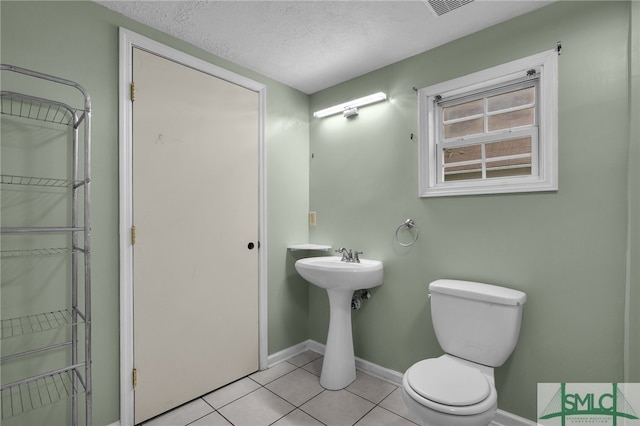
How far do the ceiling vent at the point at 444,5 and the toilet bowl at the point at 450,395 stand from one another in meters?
1.86

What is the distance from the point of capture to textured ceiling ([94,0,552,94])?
1.68m

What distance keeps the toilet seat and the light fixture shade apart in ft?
5.75

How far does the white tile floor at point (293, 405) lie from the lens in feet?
5.94

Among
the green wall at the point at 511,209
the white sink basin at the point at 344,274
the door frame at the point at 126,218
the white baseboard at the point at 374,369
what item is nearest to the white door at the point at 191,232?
the door frame at the point at 126,218

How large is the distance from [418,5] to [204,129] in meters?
1.47

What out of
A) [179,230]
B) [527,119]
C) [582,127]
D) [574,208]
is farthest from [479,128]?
[179,230]

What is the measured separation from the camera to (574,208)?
1588 mm

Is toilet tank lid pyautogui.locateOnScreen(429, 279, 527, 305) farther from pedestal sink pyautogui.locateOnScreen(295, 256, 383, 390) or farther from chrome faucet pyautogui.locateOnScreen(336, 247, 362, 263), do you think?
chrome faucet pyautogui.locateOnScreen(336, 247, 362, 263)

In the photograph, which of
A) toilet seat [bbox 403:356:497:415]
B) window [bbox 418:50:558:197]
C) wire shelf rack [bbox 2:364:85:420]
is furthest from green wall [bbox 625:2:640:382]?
wire shelf rack [bbox 2:364:85:420]

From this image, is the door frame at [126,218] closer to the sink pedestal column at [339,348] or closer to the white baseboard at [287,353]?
the white baseboard at [287,353]

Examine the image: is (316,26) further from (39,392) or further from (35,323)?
(39,392)

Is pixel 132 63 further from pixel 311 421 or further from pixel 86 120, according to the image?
pixel 311 421

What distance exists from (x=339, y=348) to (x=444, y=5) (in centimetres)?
217

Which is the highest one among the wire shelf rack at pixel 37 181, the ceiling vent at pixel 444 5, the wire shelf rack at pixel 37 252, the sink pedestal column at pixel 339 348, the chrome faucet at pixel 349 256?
the ceiling vent at pixel 444 5
